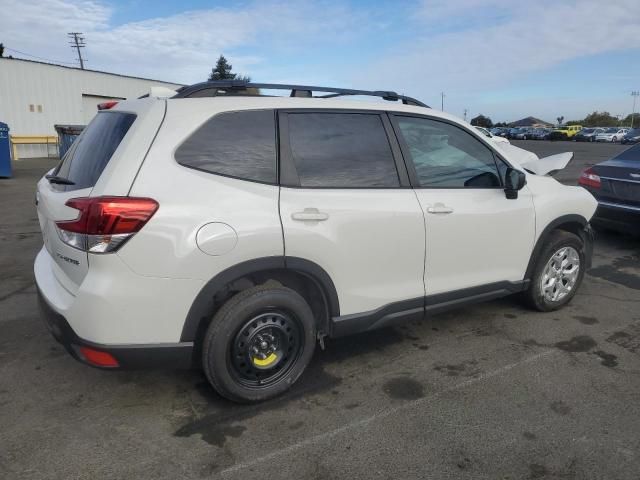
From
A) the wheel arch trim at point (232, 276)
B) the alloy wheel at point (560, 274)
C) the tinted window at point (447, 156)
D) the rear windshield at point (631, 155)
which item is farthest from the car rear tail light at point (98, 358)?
the rear windshield at point (631, 155)

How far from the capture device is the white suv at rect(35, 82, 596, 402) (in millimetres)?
2568

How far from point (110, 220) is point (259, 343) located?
41.4 inches

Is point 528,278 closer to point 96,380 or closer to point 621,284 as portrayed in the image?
point 621,284

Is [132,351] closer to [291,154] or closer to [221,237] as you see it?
[221,237]

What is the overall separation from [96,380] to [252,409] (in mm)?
1069

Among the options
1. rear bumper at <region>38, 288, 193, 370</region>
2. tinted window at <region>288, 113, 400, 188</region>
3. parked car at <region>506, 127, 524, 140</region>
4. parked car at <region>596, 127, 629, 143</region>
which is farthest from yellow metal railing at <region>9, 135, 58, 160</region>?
parked car at <region>506, 127, 524, 140</region>

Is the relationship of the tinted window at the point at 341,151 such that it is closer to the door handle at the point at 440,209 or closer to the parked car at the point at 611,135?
the door handle at the point at 440,209

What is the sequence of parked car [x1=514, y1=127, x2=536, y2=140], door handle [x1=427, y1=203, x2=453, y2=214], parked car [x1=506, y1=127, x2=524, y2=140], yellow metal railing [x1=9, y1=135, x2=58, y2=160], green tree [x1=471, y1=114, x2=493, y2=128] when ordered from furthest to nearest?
green tree [x1=471, y1=114, x2=493, y2=128], parked car [x1=506, y1=127, x2=524, y2=140], parked car [x1=514, y1=127, x2=536, y2=140], yellow metal railing [x1=9, y1=135, x2=58, y2=160], door handle [x1=427, y1=203, x2=453, y2=214]

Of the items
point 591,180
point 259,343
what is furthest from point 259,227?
point 591,180

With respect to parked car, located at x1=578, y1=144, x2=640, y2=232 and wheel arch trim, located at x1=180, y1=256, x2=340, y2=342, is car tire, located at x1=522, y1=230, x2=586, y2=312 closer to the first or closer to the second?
wheel arch trim, located at x1=180, y1=256, x2=340, y2=342

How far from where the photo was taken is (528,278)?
418cm

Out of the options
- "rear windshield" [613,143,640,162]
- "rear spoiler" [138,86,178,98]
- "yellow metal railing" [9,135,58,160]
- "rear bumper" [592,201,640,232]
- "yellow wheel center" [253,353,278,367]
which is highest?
"yellow metal railing" [9,135,58,160]

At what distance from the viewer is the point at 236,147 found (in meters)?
2.88

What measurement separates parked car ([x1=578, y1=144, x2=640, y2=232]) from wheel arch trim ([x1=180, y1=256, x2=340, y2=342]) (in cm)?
505
